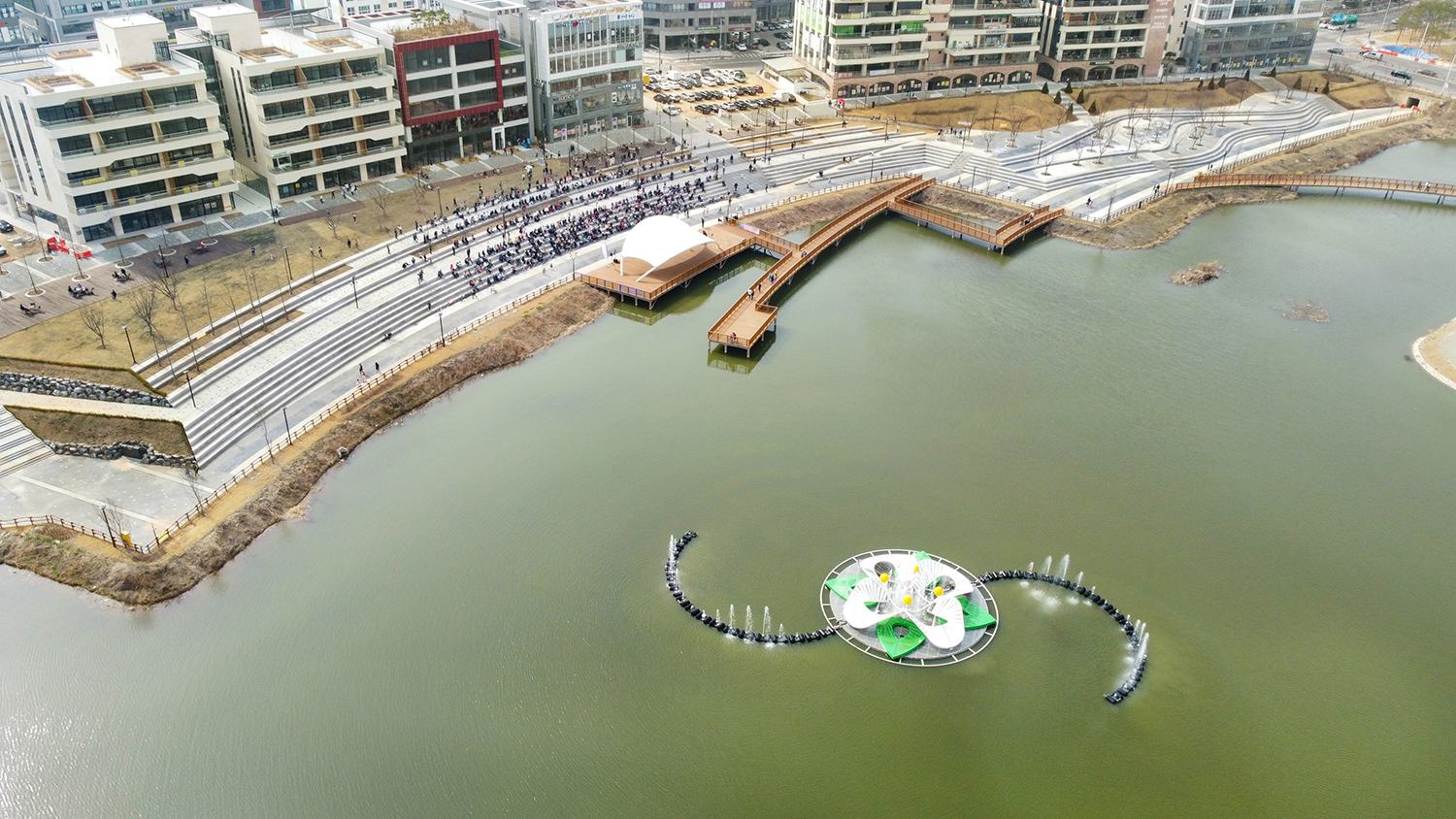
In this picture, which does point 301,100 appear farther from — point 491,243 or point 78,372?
point 78,372

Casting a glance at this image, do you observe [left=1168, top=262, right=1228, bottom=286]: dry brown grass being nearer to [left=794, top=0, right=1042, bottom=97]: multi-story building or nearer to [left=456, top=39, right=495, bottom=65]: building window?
[left=794, top=0, right=1042, bottom=97]: multi-story building

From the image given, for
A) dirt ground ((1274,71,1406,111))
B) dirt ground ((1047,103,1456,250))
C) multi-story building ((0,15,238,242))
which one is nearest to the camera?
multi-story building ((0,15,238,242))

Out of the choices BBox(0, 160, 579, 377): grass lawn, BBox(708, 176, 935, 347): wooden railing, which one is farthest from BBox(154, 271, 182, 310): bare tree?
BBox(708, 176, 935, 347): wooden railing

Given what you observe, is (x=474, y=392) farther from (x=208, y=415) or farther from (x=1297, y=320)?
(x=1297, y=320)

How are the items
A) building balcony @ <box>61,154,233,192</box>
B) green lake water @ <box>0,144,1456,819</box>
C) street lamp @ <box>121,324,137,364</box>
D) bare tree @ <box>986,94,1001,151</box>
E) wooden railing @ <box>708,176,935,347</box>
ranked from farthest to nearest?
bare tree @ <box>986,94,1001,151</box> < building balcony @ <box>61,154,233,192</box> < wooden railing @ <box>708,176,935,347</box> < street lamp @ <box>121,324,137,364</box> < green lake water @ <box>0,144,1456,819</box>

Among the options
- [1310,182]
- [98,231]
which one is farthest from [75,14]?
[1310,182]

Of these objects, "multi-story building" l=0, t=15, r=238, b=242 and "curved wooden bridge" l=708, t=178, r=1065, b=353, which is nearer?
"curved wooden bridge" l=708, t=178, r=1065, b=353

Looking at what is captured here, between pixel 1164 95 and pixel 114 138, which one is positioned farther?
pixel 1164 95
